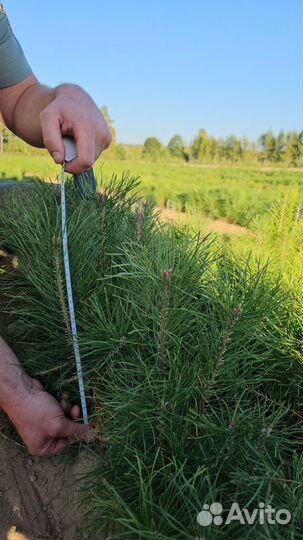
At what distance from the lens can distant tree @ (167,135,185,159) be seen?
Answer: 156ft

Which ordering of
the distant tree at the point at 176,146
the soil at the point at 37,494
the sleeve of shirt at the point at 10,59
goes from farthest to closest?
the distant tree at the point at 176,146, the sleeve of shirt at the point at 10,59, the soil at the point at 37,494

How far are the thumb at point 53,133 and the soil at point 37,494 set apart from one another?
0.58 m

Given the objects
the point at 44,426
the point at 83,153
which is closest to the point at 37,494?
the point at 44,426

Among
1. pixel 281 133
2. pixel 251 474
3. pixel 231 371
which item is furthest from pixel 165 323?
pixel 281 133

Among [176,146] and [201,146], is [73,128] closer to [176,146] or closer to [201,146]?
[201,146]

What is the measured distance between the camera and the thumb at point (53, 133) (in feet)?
3.57

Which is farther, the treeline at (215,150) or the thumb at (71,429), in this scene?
the treeline at (215,150)

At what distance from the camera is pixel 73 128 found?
1.11m

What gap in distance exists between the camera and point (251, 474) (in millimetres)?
701

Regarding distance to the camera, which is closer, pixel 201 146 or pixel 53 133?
pixel 53 133

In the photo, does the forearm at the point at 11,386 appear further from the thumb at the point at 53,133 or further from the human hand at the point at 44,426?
the thumb at the point at 53,133

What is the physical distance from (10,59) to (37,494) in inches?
46.1

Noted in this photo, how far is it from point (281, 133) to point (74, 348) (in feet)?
143

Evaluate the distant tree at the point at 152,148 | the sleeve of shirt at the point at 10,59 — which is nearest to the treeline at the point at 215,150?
the distant tree at the point at 152,148
